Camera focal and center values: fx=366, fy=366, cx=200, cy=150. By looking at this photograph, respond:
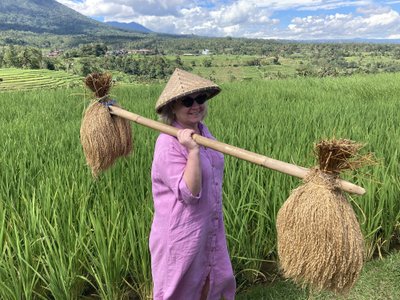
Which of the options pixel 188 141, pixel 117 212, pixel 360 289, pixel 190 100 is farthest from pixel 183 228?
pixel 360 289

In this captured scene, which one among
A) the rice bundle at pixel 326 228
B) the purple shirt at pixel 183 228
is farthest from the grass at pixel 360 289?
the rice bundle at pixel 326 228

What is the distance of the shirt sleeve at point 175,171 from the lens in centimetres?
124

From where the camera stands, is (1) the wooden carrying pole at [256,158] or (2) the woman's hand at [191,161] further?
(2) the woman's hand at [191,161]

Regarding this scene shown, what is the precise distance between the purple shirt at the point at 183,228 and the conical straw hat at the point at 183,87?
0.40 ft

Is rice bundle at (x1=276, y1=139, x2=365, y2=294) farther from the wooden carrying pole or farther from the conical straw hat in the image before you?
the conical straw hat

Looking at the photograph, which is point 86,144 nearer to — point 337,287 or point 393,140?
point 337,287

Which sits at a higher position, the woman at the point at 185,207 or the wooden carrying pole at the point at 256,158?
the wooden carrying pole at the point at 256,158

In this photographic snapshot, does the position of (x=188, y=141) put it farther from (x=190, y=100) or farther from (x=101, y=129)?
(x=101, y=129)

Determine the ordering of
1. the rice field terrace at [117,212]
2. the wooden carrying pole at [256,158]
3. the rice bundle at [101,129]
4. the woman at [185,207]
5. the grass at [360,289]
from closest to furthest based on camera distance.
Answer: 1. the wooden carrying pole at [256,158]
2. the woman at [185,207]
3. the rice bundle at [101,129]
4. the rice field terrace at [117,212]
5. the grass at [360,289]

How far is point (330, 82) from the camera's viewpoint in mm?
10188

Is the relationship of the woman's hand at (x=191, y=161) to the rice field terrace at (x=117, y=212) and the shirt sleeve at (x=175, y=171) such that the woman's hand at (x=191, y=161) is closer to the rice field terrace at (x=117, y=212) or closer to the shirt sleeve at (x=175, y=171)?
the shirt sleeve at (x=175, y=171)

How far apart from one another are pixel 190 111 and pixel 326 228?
24.7 inches

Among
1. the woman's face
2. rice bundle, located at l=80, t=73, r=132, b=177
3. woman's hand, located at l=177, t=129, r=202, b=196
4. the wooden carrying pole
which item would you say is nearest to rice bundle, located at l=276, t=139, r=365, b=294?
the wooden carrying pole

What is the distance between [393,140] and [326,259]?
281 cm
